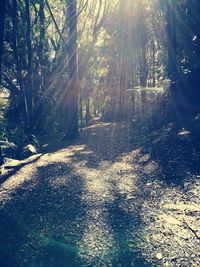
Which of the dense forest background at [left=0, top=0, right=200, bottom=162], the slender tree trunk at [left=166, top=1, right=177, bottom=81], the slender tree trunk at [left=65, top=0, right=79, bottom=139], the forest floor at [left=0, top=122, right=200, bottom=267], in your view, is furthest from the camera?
the slender tree trunk at [left=166, top=1, right=177, bottom=81]

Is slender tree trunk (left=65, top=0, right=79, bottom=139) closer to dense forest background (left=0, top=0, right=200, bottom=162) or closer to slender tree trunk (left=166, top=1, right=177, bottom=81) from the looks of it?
dense forest background (left=0, top=0, right=200, bottom=162)

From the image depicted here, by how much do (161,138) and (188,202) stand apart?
433cm

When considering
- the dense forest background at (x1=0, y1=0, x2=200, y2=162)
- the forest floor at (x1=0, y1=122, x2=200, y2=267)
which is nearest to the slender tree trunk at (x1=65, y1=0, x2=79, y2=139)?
the dense forest background at (x1=0, y1=0, x2=200, y2=162)

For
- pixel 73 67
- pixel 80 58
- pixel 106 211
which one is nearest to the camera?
pixel 106 211

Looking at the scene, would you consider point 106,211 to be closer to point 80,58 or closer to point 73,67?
point 73,67

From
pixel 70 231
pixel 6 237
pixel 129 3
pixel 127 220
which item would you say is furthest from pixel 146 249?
pixel 129 3

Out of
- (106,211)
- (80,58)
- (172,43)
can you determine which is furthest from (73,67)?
(106,211)

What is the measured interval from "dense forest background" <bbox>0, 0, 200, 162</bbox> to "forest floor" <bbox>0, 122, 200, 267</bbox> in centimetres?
385

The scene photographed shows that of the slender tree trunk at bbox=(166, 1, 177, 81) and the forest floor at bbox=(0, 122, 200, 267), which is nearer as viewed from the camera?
the forest floor at bbox=(0, 122, 200, 267)

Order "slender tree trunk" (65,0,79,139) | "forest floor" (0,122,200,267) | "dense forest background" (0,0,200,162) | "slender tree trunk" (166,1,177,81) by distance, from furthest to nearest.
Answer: "slender tree trunk" (166,1,177,81) → "slender tree trunk" (65,0,79,139) → "dense forest background" (0,0,200,162) → "forest floor" (0,122,200,267)

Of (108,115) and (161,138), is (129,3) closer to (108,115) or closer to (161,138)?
(108,115)

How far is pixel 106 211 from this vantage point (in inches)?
209

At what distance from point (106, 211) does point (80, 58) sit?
17130mm

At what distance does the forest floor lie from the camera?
4090 mm
